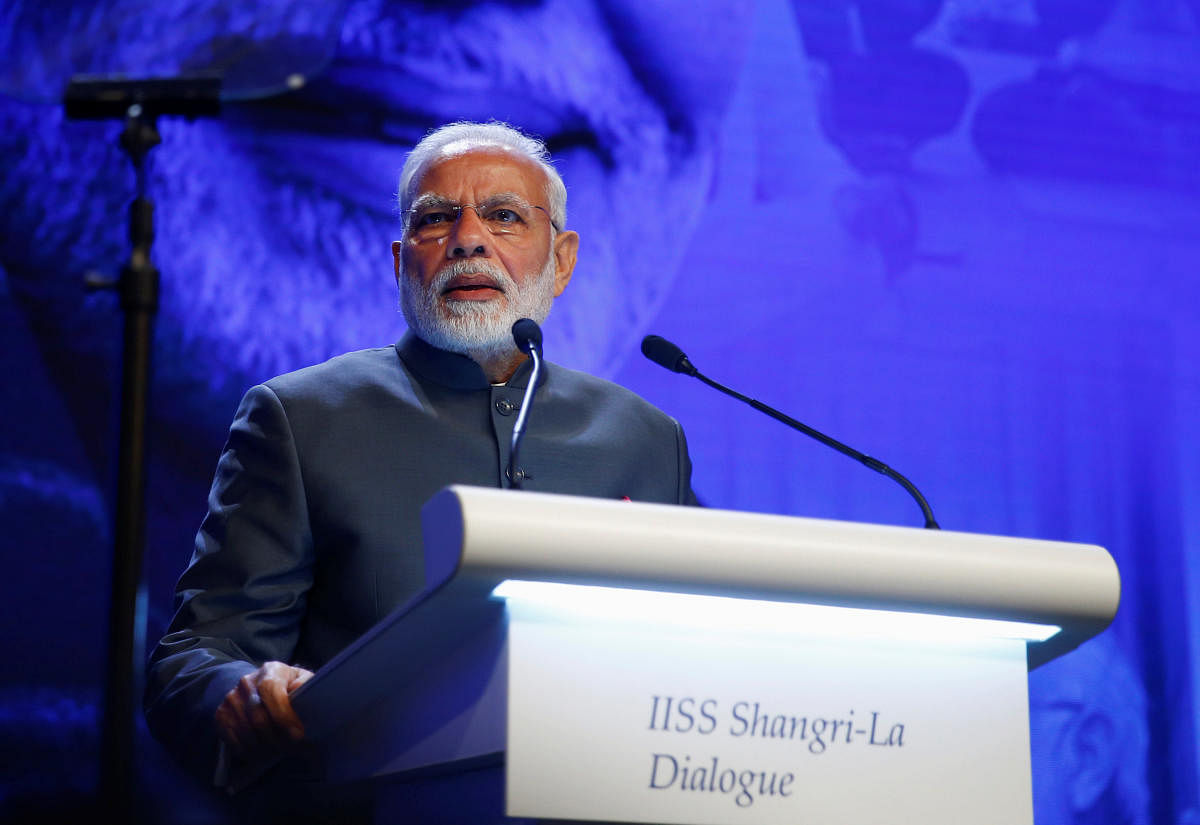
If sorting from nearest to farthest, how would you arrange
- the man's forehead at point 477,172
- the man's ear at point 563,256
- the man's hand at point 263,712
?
the man's hand at point 263,712
the man's forehead at point 477,172
the man's ear at point 563,256

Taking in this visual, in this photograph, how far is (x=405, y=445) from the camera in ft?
6.64

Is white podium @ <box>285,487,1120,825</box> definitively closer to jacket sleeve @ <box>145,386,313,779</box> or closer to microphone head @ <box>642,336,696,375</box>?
jacket sleeve @ <box>145,386,313,779</box>

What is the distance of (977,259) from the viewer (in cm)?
319

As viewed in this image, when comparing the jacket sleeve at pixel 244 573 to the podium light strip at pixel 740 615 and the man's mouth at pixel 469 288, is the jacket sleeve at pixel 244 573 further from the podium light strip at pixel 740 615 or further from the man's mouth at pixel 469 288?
the podium light strip at pixel 740 615

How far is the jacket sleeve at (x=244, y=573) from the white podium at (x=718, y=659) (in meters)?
0.49

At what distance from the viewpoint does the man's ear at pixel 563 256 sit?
243cm

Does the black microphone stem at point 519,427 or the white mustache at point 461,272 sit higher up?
the white mustache at point 461,272

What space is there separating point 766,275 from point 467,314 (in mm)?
1082

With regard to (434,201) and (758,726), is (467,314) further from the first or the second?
(758,726)

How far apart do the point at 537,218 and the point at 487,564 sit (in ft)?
4.64

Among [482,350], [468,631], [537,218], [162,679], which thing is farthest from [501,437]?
[468,631]

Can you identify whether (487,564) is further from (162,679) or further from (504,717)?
(162,679)

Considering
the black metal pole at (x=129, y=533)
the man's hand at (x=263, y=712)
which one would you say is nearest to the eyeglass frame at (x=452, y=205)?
the black metal pole at (x=129, y=533)

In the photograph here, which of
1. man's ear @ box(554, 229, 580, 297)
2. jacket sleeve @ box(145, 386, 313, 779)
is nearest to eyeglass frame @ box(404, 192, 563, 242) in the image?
man's ear @ box(554, 229, 580, 297)
